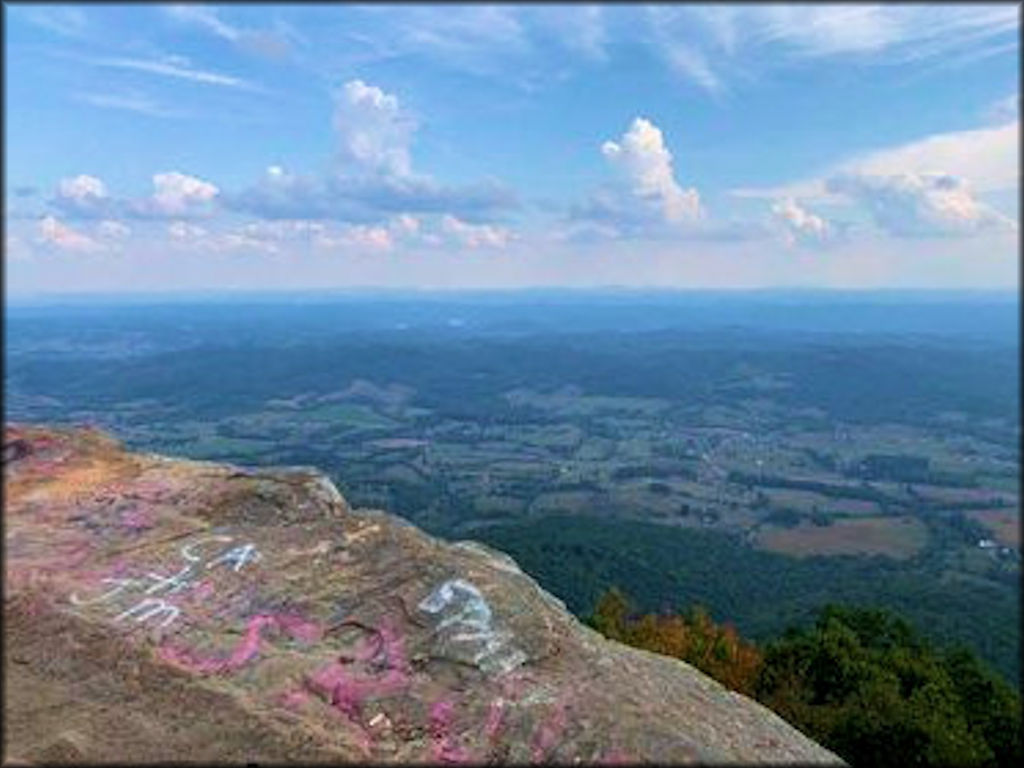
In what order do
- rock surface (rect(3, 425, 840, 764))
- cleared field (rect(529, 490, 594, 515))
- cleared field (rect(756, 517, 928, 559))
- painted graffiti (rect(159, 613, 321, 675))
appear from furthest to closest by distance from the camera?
cleared field (rect(529, 490, 594, 515)) < cleared field (rect(756, 517, 928, 559)) < painted graffiti (rect(159, 613, 321, 675)) < rock surface (rect(3, 425, 840, 764))

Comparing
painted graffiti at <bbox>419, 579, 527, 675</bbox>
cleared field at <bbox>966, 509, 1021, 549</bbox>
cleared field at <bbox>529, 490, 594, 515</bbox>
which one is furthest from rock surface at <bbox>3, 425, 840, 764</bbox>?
cleared field at <bbox>966, 509, 1021, 549</bbox>

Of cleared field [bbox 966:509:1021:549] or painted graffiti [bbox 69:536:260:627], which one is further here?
cleared field [bbox 966:509:1021:549]

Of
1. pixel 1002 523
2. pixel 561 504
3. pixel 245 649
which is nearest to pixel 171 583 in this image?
pixel 245 649

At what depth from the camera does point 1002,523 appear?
189625 mm

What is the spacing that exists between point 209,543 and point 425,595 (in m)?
5.91

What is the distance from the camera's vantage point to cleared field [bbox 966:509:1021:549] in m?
179

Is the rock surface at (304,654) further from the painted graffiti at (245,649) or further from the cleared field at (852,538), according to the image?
the cleared field at (852,538)

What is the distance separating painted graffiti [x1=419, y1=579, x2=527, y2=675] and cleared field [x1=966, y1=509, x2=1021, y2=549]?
175m

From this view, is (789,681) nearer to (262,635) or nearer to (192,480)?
(192,480)

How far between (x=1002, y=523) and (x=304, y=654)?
191060 mm

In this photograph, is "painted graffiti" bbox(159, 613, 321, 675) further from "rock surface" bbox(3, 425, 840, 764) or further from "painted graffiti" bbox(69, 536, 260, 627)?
"painted graffiti" bbox(69, 536, 260, 627)

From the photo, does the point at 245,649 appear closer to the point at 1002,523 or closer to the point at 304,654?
the point at 304,654

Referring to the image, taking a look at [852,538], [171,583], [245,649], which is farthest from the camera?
[852,538]

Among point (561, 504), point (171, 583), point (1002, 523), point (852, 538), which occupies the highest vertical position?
point (171, 583)
